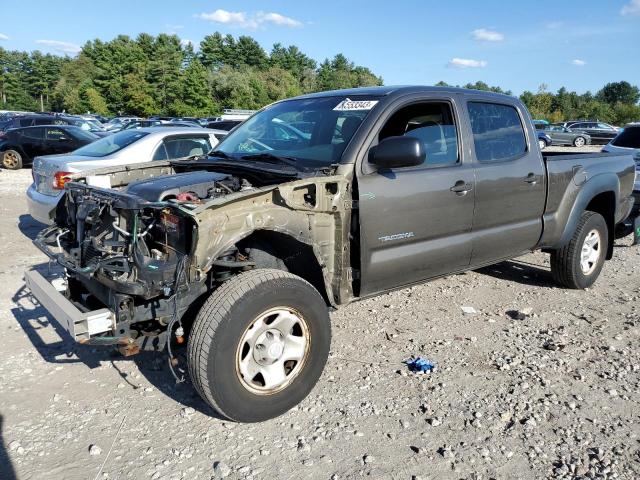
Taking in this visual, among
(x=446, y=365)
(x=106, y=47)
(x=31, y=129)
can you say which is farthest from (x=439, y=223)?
(x=106, y=47)

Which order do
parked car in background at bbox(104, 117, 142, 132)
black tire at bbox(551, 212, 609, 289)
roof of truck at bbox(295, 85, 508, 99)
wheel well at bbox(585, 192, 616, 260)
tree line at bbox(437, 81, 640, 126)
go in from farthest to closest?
tree line at bbox(437, 81, 640, 126)
parked car in background at bbox(104, 117, 142, 132)
wheel well at bbox(585, 192, 616, 260)
black tire at bbox(551, 212, 609, 289)
roof of truck at bbox(295, 85, 508, 99)

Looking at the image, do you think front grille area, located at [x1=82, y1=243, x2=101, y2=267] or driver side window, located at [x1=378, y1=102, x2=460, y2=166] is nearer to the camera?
front grille area, located at [x1=82, y1=243, x2=101, y2=267]

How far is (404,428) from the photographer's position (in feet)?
10.2

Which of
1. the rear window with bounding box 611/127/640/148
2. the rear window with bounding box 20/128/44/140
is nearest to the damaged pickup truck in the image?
the rear window with bounding box 611/127/640/148

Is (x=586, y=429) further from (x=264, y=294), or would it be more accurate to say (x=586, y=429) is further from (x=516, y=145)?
(x=516, y=145)

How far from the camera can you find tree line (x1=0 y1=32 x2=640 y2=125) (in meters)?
65.2

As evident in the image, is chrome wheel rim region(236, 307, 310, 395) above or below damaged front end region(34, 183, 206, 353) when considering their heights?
below

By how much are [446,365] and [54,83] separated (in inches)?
4250

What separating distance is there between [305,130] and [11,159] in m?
15.6

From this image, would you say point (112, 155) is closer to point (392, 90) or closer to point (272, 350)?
point (392, 90)

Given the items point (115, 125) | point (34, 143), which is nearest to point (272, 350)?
point (34, 143)

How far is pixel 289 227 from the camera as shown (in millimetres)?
3258

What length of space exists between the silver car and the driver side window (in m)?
3.97

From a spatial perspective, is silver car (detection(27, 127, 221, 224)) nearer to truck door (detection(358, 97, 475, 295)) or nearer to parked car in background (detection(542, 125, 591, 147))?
truck door (detection(358, 97, 475, 295))
